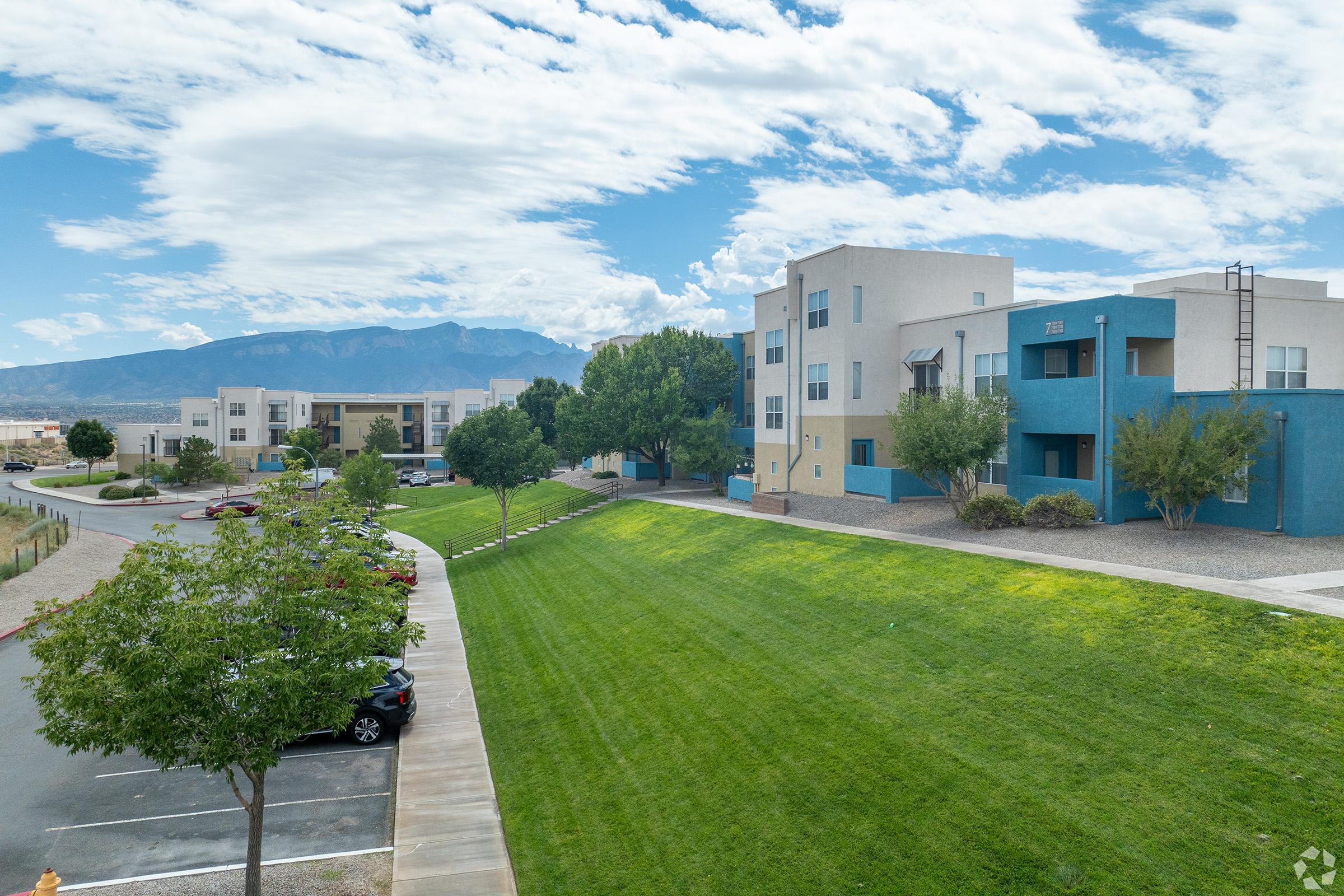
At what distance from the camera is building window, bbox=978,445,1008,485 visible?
1361 inches

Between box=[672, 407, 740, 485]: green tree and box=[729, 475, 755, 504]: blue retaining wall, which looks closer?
box=[729, 475, 755, 504]: blue retaining wall

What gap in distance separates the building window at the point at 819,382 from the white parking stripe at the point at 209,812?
102ft

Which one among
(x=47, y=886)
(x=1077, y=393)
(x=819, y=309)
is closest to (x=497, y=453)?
(x=819, y=309)

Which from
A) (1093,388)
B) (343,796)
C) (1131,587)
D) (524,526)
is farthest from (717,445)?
(343,796)

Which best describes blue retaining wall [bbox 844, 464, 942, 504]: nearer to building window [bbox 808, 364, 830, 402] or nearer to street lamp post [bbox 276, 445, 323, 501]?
building window [bbox 808, 364, 830, 402]

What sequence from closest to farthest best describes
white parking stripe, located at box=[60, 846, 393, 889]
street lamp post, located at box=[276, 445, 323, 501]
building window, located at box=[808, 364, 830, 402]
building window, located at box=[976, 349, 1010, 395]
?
white parking stripe, located at box=[60, 846, 393, 889] < street lamp post, located at box=[276, 445, 323, 501] < building window, located at box=[976, 349, 1010, 395] < building window, located at box=[808, 364, 830, 402]

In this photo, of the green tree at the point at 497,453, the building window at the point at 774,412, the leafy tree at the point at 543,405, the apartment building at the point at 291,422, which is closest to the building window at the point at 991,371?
the building window at the point at 774,412

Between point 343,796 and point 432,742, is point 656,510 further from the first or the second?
point 343,796

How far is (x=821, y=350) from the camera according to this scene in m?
43.3

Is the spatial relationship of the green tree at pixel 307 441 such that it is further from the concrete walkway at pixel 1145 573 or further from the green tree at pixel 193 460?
the concrete walkway at pixel 1145 573

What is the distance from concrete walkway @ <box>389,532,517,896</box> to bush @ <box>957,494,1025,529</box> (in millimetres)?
17970

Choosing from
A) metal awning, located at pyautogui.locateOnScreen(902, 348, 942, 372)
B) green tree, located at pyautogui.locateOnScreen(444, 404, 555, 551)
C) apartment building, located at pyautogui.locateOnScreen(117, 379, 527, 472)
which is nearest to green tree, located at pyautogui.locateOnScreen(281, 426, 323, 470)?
apartment building, located at pyautogui.locateOnScreen(117, 379, 527, 472)

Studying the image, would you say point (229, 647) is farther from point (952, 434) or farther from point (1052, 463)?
point (1052, 463)

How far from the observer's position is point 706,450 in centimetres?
5197
